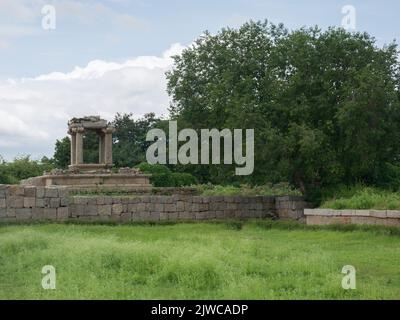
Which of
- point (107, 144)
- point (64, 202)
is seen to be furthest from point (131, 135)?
point (64, 202)

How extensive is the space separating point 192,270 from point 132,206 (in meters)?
11.8

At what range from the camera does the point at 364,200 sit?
1867 centimetres

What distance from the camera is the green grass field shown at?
830 cm

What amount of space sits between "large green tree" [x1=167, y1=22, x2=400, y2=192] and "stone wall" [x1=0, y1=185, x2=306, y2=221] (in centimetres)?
101

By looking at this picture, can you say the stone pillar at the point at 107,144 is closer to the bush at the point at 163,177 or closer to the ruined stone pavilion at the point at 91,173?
the ruined stone pavilion at the point at 91,173

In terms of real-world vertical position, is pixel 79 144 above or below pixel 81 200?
above

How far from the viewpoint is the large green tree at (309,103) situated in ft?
67.8

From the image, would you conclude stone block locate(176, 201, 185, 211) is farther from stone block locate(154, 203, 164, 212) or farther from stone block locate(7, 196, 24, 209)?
stone block locate(7, 196, 24, 209)

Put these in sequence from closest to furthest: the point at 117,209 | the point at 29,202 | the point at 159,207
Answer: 1. the point at 29,202
2. the point at 117,209
3. the point at 159,207

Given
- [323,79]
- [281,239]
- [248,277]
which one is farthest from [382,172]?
[248,277]

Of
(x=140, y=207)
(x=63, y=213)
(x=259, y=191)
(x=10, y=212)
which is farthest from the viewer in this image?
(x=259, y=191)

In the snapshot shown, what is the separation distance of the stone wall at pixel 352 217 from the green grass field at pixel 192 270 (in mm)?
3050

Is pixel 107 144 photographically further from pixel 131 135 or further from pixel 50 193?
pixel 131 135
